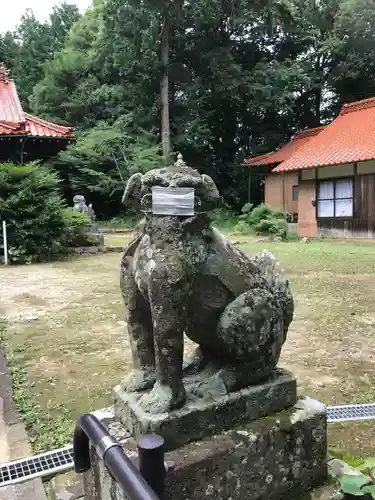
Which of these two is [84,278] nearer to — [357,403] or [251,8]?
[357,403]

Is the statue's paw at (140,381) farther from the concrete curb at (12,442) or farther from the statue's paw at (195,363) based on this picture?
the concrete curb at (12,442)

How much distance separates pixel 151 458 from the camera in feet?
3.65

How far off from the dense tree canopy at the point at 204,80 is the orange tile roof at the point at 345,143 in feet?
15.5

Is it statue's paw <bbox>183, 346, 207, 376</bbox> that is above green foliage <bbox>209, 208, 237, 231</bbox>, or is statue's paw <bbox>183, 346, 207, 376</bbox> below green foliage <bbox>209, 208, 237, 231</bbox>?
below

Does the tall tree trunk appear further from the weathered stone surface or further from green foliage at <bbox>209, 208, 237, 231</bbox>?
the weathered stone surface

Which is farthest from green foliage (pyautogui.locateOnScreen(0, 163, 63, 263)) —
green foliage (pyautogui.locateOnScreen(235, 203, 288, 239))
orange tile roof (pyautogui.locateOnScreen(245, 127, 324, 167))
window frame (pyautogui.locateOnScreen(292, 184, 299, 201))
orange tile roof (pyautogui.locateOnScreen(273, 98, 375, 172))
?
orange tile roof (pyautogui.locateOnScreen(245, 127, 324, 167))

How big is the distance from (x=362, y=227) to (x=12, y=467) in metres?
14.4

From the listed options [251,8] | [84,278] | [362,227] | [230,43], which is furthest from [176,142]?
[84,278]

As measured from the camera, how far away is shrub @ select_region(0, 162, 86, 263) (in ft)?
34.6

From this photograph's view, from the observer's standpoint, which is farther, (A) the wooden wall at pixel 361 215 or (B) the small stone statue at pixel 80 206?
(A) the wooden wall at pixel 361 215

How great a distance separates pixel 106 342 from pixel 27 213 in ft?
23.8

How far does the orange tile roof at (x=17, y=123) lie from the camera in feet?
37.7

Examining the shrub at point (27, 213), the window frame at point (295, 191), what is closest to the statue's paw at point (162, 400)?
the shrub at point (27, 213)

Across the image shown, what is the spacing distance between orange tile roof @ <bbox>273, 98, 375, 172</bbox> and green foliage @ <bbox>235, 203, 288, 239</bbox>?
171 centimetres
